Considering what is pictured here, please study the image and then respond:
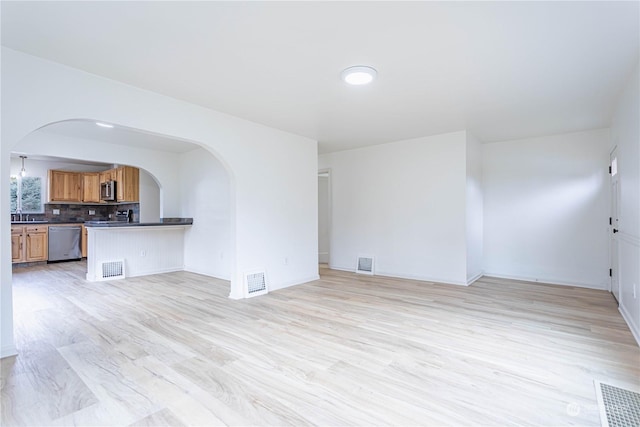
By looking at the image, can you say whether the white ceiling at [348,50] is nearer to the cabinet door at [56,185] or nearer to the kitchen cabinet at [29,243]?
the kitchen cabinet at [29,243]

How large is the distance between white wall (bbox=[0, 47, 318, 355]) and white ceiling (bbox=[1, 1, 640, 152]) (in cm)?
16

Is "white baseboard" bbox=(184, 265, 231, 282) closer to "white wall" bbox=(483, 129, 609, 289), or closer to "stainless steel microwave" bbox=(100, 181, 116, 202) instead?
"stainless steel microwave" bbox=(100, 181, 116, 202)

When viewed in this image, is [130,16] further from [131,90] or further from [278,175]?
[278,175]

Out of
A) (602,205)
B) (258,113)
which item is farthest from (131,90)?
(602,205)

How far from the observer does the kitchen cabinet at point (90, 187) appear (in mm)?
7875

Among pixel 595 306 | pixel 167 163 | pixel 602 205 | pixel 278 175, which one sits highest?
pixel 167 163

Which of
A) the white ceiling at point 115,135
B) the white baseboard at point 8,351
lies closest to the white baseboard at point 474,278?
the white ceiling at point 115,135

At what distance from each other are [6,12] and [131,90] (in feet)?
3.57

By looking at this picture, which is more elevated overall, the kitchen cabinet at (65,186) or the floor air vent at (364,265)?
the kitchen cabinet at (65,186)

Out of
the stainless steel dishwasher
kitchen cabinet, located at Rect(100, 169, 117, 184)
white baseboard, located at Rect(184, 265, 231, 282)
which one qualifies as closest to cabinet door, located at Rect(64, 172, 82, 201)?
kitchen cabinet, located at Rect(100, 169, 117, 184)

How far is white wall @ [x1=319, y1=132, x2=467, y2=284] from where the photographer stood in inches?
193

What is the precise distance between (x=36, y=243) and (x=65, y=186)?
5.01 feet

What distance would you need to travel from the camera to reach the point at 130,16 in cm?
200

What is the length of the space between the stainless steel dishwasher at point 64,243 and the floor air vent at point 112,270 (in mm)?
3100
